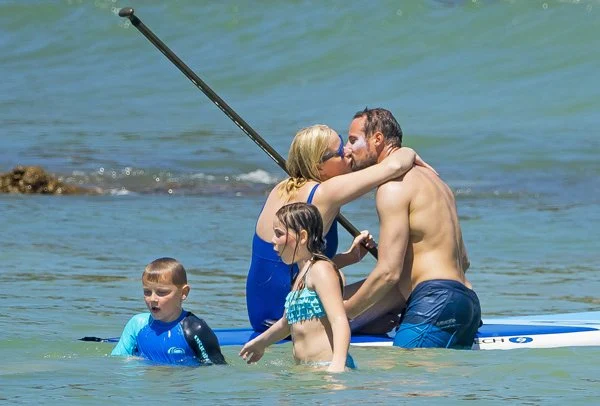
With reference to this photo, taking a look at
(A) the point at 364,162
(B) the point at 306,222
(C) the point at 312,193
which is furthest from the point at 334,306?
(A) the point at 364,162

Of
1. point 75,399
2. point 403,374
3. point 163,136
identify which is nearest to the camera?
point 75,399

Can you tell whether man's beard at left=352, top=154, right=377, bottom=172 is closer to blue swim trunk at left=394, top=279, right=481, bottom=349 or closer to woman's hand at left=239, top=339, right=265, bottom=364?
blue swim trunk at left=394, top=279, right=481, bottom=349

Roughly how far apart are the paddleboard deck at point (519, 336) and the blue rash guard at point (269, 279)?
17 centimetres

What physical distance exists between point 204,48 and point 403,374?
75.0 ft

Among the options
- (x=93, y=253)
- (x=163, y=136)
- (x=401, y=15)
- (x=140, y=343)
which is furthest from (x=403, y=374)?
(x=401, y=15)

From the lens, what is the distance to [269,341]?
537 centimetres

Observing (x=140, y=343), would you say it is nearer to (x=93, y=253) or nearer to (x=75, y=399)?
(x=75, y=399)

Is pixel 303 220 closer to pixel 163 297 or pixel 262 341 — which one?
pixel 262 341

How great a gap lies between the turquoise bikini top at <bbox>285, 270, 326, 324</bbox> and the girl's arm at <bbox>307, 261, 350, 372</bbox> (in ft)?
0.18

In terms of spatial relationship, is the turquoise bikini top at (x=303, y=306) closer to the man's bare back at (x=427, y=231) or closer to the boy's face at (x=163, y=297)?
the boy's face at (x=163, y=297)

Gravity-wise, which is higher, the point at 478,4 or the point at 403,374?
the point at 478,4

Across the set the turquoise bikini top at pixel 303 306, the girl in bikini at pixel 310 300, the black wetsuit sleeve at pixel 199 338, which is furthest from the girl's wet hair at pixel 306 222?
the black wetsuit sleeve at pixel 199 338

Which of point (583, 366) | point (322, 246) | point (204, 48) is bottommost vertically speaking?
point (583, 366)

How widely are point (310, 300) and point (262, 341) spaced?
0.90 ft
